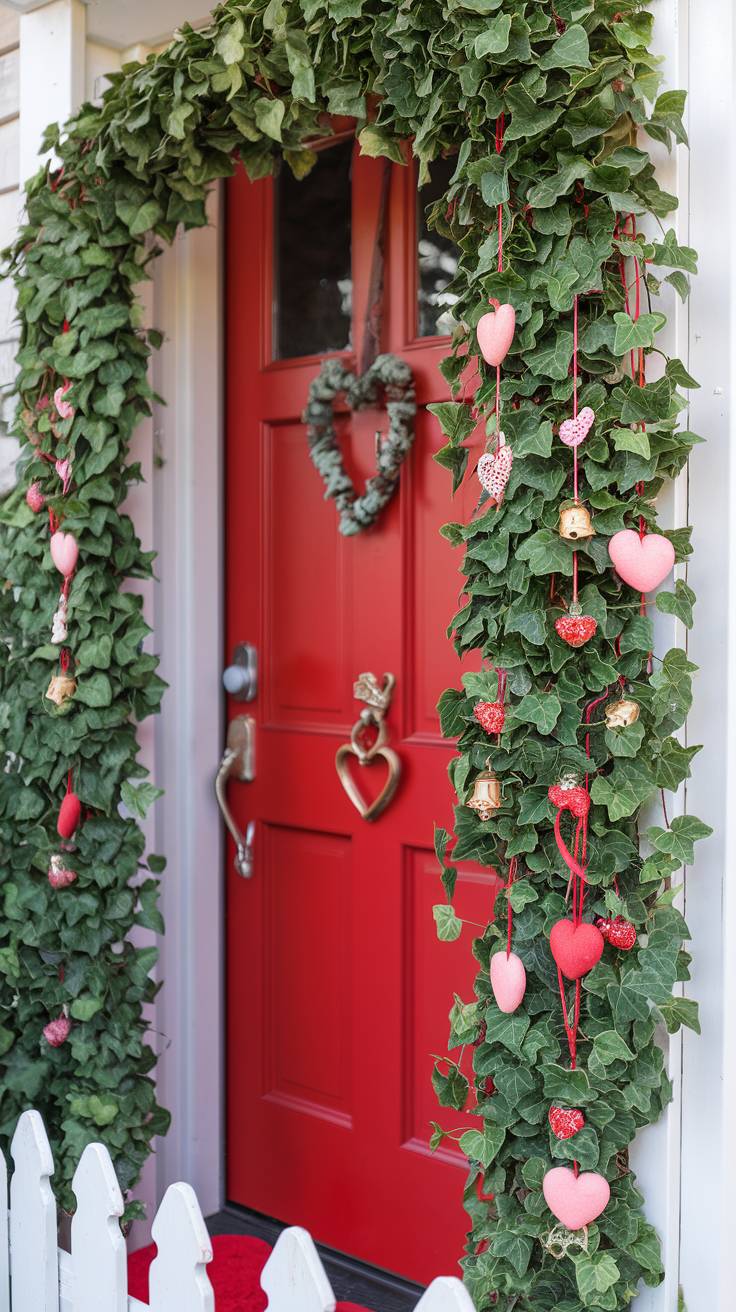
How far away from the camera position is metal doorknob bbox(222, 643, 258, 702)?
7.34 feet

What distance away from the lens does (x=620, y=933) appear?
1264 millimetres

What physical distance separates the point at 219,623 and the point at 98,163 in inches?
34.7

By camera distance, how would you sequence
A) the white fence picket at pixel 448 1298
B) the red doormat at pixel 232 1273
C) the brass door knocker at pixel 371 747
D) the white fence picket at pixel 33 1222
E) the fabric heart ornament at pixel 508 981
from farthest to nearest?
the brass door knocker at pixel 371 747 → the red doormat at pixel 232 1273 → the white fence picket at pixel 33 1222 → the fabric heart ornament at pixel 508 981 → the white fence picket at pixel 448 1298

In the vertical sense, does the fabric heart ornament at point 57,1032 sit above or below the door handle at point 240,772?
below

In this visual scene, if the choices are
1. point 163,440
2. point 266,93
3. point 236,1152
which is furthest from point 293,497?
point 236,1152

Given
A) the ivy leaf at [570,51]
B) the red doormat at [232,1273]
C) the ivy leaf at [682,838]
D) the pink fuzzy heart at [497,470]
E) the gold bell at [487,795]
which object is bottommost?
the red doormat at [232,1273]

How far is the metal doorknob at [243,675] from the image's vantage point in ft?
7.34

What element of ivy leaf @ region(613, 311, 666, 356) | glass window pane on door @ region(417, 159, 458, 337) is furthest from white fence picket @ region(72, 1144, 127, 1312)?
glass window pane on door @ region(417, 159, 458, 337)

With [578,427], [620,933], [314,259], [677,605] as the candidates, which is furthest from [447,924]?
[314,259]

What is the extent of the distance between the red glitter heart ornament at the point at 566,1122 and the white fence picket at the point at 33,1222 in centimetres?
71

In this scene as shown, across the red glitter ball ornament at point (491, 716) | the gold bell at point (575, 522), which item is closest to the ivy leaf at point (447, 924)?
the red glitter ball ornament at point (491, 716)

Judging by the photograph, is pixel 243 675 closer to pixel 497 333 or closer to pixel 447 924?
pixel 447 924

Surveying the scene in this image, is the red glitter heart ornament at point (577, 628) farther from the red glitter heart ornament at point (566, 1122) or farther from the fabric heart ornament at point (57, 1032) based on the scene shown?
the fabric heart ornament at point (57, 1032)

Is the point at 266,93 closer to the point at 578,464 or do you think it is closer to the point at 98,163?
the point at 98,163
